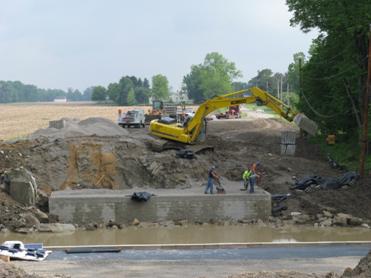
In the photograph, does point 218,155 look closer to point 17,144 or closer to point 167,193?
point 167,193

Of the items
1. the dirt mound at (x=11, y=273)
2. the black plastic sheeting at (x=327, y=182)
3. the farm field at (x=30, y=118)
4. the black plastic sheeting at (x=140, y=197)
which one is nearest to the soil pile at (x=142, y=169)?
the black plastic sheeting at (x=327, y=182)

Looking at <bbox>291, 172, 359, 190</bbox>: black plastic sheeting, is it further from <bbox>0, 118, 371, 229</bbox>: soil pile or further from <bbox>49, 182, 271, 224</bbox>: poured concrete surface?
<bbox>49, 182, 271, 224</bbox>: poured concrete surface

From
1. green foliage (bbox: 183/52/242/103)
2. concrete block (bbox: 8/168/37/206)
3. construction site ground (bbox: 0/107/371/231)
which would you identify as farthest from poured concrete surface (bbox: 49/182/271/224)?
green foliage (bbox: 183/52/242/103)

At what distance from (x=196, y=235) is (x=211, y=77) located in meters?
159

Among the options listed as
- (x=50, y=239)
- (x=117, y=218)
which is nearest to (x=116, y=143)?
(x=117, y=218)

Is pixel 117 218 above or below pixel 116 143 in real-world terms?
below

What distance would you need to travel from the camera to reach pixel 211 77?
593 feet

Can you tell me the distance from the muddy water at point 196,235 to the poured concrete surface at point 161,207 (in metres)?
0.74

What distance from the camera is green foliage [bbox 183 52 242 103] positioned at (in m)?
178

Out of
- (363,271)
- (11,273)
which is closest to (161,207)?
(11,273)

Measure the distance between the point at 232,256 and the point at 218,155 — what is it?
13146mm

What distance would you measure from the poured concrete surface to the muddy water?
2.43ft

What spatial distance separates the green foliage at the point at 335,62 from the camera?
34.9 m

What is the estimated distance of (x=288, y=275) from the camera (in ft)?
38.0
